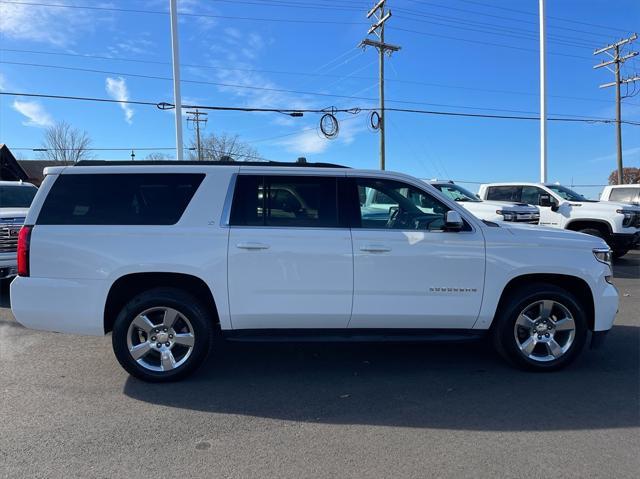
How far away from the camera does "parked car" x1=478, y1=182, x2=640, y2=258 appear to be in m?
10.9

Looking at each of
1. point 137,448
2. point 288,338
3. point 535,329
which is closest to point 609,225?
point 535,329

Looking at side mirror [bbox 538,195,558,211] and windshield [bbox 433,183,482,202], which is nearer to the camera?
side mirror [bbox 538,195,558,211]

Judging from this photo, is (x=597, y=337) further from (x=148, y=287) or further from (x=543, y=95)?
(x=543, y=95)

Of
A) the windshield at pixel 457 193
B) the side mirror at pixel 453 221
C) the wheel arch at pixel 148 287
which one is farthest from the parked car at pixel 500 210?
the wheel arch at pixel 148 287

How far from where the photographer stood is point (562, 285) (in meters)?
4.68

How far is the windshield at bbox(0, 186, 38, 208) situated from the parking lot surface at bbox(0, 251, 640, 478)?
5133 mm

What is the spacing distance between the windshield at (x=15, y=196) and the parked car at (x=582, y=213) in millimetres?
11149

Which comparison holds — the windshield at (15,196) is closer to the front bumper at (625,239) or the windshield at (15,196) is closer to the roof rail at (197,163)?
the roof rail at (197,163)

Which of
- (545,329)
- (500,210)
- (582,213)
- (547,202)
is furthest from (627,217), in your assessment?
(545,329)

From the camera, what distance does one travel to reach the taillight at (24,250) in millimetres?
4176

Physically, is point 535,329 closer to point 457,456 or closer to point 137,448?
point 457,456

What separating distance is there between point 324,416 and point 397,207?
6.52 ft

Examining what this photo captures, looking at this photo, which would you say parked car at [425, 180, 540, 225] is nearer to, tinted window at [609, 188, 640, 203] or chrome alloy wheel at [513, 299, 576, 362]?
tinted window at [609, 188, 640, 203]

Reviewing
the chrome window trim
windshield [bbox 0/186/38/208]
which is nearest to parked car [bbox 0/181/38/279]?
windshield [bbox 0/186/38/208]
